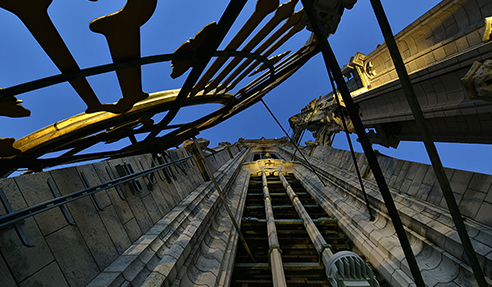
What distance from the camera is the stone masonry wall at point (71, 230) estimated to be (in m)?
2.12

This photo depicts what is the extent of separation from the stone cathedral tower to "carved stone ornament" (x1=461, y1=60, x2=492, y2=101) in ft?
0.13

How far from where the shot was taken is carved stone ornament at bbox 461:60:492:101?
19.3 feet

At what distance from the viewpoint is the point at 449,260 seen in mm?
3787

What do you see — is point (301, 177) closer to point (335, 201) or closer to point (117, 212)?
point (335, 201)

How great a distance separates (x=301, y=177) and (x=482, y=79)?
9479 mm

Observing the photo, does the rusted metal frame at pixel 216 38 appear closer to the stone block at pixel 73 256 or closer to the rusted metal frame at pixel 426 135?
the rusted metal frame at pixel 426 135

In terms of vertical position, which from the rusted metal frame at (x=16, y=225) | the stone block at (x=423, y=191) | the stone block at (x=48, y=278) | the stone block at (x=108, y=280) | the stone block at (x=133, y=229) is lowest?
the stone block at (x=423, y=191)

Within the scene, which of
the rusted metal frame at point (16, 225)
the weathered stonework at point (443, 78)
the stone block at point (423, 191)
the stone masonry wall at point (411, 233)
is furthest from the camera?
the weathered stonework at point (443, 78)

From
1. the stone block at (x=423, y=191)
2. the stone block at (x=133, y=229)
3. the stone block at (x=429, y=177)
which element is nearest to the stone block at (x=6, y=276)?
the stone block at (x=133, y=229)

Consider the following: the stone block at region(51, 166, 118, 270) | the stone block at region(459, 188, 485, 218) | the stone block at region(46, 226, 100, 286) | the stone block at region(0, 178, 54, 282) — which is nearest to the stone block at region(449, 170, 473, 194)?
the stone block at region(459, 188, 485, 218)

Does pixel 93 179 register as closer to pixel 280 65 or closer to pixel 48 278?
pixel 48 278

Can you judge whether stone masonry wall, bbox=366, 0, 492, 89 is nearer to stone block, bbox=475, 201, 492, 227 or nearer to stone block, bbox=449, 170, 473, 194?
stone block, bbox=449, 170, 473, 194

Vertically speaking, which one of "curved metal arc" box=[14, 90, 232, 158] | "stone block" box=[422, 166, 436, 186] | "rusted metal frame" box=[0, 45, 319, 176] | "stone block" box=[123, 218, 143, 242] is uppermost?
"curved metal arc" box=[14, 90, 232, 158]

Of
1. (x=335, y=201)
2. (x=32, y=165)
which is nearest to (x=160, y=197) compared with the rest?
(x=32, y=165)
